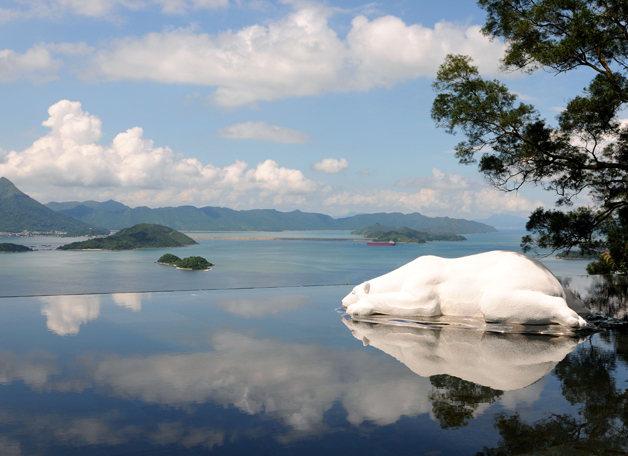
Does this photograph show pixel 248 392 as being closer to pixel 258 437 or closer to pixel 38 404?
pixel 258 437

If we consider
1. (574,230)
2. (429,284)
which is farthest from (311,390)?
(574,230)

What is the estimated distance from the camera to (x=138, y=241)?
108688 millimetres

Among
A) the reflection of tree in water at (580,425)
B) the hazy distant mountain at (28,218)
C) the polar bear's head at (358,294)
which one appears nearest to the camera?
the reflection of tree in water at (580,425)

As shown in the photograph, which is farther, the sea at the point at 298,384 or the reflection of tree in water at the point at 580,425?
the sea at the point at 298,384

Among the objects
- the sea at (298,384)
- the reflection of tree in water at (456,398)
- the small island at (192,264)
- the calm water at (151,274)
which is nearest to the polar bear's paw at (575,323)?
the sea at (298,384)

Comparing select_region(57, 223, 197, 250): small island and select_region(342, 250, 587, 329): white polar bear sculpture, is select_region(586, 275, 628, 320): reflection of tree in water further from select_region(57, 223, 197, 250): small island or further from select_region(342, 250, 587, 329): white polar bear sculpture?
select_region(57, 223, 197, 250): small island

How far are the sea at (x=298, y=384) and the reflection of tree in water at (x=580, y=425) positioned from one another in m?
0.01

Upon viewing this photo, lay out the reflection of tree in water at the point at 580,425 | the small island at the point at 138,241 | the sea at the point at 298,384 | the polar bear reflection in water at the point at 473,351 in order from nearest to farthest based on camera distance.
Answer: the reflection of tree in water at the point at 580,425
the sea at the point at 298,384
the polar bear reflection in water at the point at 473,351
the small island at the point at 138,241

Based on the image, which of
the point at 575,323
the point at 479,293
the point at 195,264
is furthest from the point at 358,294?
the point at 195,264

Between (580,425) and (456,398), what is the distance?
2.93ft

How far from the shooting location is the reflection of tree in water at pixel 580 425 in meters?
2.81

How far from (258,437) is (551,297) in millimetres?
5270

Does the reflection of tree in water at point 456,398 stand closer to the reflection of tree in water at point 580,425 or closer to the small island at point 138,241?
the reflection of tree in water at point 580,425

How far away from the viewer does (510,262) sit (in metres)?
7.01
